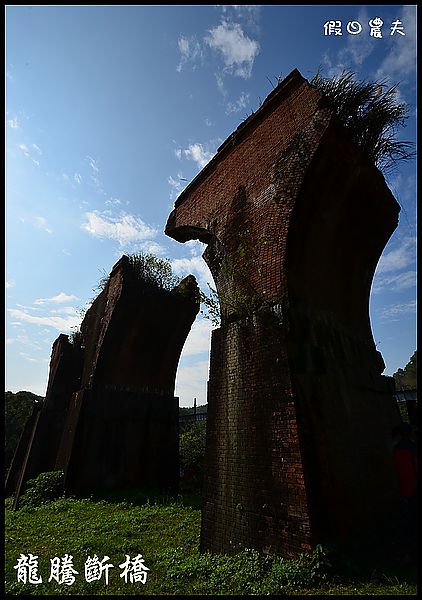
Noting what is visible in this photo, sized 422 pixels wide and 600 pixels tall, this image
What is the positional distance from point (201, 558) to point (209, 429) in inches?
66.7

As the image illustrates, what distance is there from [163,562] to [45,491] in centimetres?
691

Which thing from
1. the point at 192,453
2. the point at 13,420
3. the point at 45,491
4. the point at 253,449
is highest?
the point at 13,420

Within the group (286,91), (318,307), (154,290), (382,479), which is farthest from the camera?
(154,290)

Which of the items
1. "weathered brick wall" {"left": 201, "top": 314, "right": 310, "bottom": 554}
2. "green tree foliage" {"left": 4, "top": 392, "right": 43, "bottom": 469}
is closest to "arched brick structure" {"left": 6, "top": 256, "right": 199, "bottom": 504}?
"weathered brick wall" {"left": 201, "top": 314, "right": 310, "bottom": 554}

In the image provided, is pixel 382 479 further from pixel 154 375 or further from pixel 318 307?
pixel 154 375

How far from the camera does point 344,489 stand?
4.60 meters

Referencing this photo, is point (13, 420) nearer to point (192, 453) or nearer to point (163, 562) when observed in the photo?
point (192, 453)

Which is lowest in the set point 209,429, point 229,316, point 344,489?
point 344,489

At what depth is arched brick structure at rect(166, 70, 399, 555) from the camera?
453 centimetres

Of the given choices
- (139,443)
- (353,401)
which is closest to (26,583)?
(353,401)

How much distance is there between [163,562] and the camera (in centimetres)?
496

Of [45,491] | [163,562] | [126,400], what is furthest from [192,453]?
[163,562]

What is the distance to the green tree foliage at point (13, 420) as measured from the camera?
2377 centimetres

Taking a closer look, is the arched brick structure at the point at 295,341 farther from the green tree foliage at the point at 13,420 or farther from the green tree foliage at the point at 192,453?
the green tree foliage at the point at 13,420
